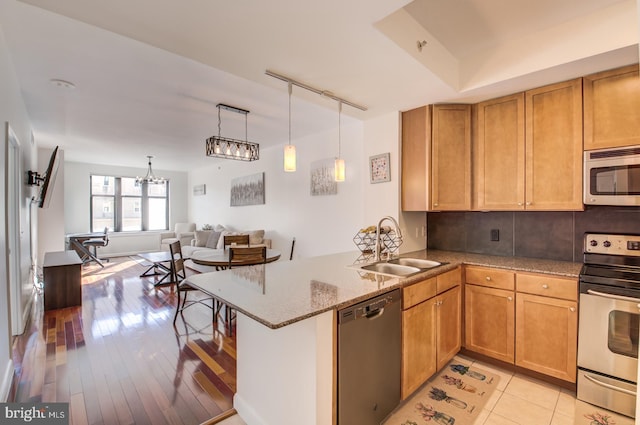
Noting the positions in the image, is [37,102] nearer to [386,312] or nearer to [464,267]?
[386,312]

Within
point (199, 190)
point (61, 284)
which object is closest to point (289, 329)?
point (61, 284)

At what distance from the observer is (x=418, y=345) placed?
1988mm

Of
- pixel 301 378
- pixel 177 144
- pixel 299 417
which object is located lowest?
pixel 299 417

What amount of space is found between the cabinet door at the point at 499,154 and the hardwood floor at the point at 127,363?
2.69 metres

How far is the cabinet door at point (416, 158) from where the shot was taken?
2736mm

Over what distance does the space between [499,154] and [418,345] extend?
5.91 feet

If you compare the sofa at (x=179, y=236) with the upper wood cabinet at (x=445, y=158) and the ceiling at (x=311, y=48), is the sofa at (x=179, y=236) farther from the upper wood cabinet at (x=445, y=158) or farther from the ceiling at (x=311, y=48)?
the upper wood cabinet at (x=445, y=158)

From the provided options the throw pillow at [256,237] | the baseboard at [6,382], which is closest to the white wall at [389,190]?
the throw pillow at [256,237]

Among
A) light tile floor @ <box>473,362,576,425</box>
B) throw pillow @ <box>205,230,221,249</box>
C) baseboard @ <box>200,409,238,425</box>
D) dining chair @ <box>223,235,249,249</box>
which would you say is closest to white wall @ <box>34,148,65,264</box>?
throw pillow @ <box>205,230,221,249</box>

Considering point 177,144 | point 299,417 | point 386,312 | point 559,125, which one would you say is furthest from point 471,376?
point 177,144

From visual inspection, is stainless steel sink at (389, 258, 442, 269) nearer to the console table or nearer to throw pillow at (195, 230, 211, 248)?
the console table

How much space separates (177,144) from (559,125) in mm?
5602

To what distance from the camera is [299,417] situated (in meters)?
1.44

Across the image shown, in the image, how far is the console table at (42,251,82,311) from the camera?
3.81 meters
